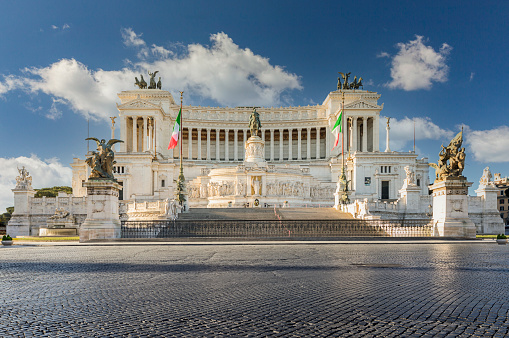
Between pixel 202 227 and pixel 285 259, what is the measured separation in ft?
53.3

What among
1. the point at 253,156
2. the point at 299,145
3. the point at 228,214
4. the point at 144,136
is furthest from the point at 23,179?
the point at 299,145

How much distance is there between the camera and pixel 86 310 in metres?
7.19

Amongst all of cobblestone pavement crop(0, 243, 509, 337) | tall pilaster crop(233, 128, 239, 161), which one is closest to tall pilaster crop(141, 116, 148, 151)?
tall pilaster crop(233, 128, 239, 161)

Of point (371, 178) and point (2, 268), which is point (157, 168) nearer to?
point (371, 178)

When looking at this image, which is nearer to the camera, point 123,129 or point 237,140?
point 123,129

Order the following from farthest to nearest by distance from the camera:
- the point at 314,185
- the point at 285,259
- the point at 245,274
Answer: the point at 314,185
the point at 285,259
the point at 245,274

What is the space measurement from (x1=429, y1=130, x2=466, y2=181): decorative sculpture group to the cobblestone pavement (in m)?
15.8

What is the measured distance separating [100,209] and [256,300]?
2167 centimetres

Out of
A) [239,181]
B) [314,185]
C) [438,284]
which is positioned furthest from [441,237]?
[314,185]

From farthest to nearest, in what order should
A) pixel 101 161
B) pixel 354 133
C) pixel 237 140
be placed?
pixel 237 140, pixel 354 133, pixel 101 161

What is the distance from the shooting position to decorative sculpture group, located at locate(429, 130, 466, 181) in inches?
1105

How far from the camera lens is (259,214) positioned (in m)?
44.2

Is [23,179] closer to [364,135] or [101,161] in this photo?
[101,161]

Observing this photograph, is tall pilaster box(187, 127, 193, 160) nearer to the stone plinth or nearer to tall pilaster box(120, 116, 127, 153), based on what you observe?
tall pilaster box(120, 116, 127, 153)
